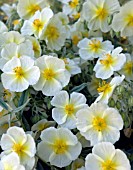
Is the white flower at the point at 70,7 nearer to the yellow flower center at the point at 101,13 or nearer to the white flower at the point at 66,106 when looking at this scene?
the yellow flower center at the point at 101,13

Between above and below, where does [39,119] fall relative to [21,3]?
below

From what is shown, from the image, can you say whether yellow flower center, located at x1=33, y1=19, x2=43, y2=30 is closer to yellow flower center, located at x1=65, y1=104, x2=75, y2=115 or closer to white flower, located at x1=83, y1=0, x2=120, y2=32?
white flower, located at x1=83, y1=0, x2=120, y2=32

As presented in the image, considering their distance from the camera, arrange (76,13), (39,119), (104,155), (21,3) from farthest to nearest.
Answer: (76,13)
(21,3)
(39,119)
(104,155)

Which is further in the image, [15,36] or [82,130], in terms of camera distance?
[15,36]

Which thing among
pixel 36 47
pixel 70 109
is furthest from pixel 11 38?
pixel 70 109

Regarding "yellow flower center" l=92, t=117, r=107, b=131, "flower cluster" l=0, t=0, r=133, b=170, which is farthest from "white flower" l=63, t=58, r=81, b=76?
"yellow flower center" l=92, t=117, r=107, b=131

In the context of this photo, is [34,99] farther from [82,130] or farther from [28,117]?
[82,130]

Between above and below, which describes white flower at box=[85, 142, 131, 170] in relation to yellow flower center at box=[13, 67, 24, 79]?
below

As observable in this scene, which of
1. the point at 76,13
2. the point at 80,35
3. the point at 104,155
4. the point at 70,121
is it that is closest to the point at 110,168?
the point at 104,155
